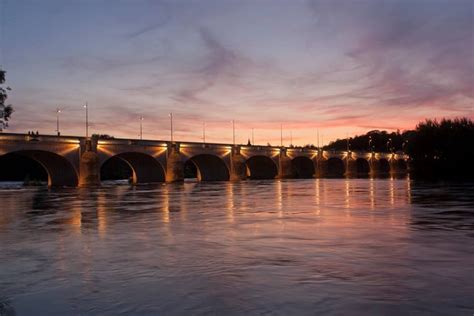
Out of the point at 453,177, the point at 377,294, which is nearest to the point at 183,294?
the point at 377,294

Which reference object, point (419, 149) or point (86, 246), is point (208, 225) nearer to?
point (86, 246)

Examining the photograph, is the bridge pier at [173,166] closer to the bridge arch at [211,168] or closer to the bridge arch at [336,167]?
the bridge arch at [211,168]

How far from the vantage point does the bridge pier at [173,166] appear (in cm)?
8675

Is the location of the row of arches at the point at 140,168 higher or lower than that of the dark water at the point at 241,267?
higher

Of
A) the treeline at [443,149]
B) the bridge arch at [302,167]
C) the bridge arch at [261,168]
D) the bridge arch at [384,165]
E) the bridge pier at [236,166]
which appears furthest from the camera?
the bridge arch at [384,165]

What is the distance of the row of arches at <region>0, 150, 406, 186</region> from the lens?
241ft

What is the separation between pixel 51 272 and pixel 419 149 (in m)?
63.6

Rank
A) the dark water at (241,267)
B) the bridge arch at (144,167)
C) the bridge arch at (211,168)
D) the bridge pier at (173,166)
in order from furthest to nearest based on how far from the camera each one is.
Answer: the bridge arch at (211,168) < the bridge pier at (173,166) < the bridge arch at (144,167) < the dark water at (241,267)

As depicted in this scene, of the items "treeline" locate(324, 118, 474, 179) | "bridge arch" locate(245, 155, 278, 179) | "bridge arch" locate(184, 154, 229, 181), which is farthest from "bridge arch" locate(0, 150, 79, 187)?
"bridge arch" locate(245, 155, 278, 179)

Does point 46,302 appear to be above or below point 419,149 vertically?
below

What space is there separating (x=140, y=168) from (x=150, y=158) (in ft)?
20.7

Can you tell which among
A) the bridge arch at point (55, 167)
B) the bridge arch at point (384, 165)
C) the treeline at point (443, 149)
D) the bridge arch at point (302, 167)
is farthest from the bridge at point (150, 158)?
the bridge arch at point (384, 165)

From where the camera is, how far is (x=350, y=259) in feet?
37.2

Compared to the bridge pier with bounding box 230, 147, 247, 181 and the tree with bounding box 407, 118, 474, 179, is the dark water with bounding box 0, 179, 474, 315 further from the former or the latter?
the bridge pier with bounding box 230, 147, 247, 181
